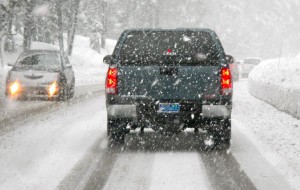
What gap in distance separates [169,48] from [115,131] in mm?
1550

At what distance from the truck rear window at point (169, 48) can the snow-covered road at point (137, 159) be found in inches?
55.0

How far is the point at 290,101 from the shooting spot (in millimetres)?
15352

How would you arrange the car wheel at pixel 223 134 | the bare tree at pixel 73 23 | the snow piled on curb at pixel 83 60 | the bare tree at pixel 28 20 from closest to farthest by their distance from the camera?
the car wheel at pixel 223 134, the bare tree at pixel 28 20, the snow piled on curb at pixel 83 60, the bare tree at pixel 73 23

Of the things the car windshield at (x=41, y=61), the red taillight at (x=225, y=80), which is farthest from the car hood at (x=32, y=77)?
the red taillight at (x=225, y=80)

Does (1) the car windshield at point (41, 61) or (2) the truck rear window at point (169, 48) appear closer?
(2) the truck rear window at point (169, 48)

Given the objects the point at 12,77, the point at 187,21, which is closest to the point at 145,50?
the point at 12,77

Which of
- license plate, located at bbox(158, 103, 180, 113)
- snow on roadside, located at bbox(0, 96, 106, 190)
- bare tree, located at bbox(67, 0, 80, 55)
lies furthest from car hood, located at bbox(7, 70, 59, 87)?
bare tree, located at bbox(67, 0, 80, 55)

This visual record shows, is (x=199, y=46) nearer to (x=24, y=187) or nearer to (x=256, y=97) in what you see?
(x=24, y=187)

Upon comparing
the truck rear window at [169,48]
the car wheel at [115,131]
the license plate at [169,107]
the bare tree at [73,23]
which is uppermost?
the truck rear window at [169,48]

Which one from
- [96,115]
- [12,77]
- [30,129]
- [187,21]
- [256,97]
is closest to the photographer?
[30,129]

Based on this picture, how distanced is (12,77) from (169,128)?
403 inches

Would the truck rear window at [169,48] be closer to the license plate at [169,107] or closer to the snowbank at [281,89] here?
the license plate at [169,107]

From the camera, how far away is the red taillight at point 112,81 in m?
9.26

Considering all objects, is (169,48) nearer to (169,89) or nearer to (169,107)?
(169,89)
